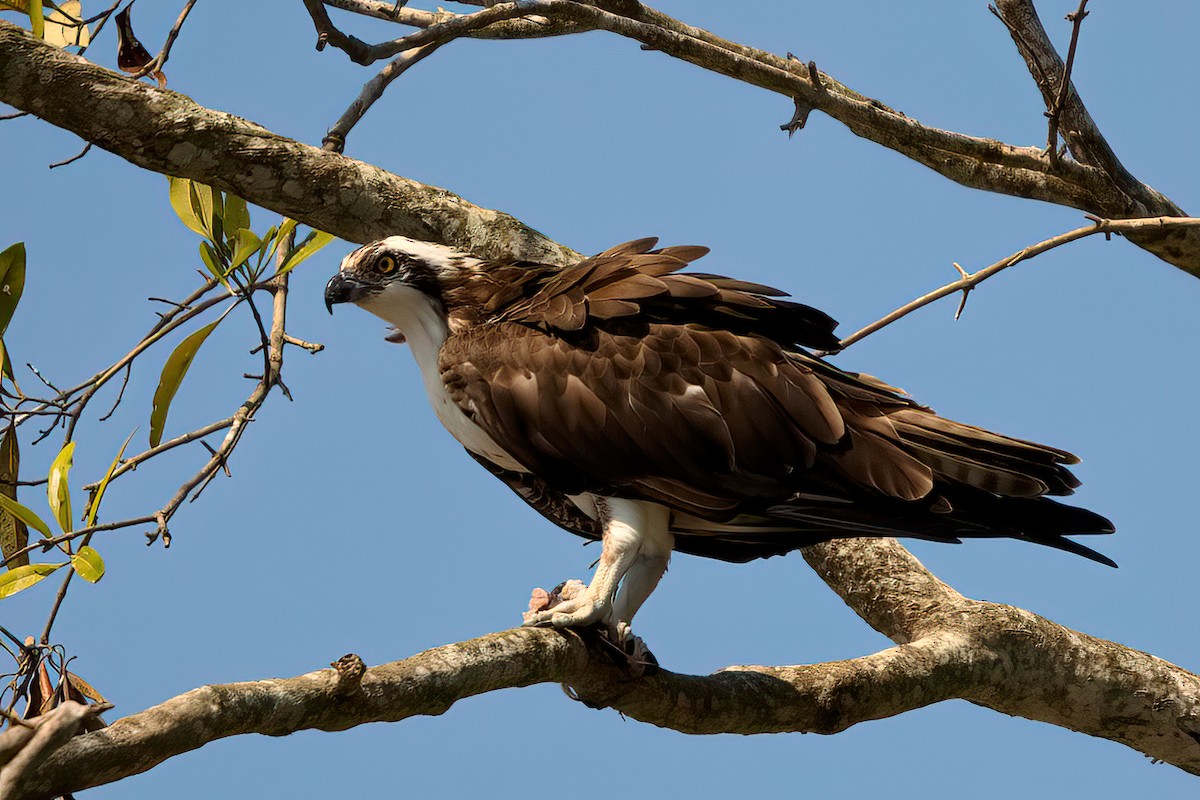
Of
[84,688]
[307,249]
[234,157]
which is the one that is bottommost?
[84,688]

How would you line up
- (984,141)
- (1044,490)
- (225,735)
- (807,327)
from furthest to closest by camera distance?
(984,141) → (807,327) → (1044,490) → (225,735)

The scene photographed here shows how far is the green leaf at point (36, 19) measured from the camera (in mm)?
4395

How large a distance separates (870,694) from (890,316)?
3.88ft

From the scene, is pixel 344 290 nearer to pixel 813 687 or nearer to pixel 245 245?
pixel 245 245

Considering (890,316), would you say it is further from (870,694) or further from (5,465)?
(5,465)

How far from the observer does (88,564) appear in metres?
3.59

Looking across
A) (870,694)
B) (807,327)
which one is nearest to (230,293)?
(807,327)

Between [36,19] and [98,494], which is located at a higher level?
[36,19]

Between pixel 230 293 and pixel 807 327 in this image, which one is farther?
pixel 230 293

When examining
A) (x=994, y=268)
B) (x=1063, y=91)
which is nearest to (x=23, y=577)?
(x=994, y=268)

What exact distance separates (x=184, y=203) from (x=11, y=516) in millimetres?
1262

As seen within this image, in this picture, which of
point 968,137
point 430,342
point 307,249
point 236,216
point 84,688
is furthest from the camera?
point 968,137

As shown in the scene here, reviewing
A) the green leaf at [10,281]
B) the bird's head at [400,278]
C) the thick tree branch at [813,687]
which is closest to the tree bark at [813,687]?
the thick tree branch at [813,687]

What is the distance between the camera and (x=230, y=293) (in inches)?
178
